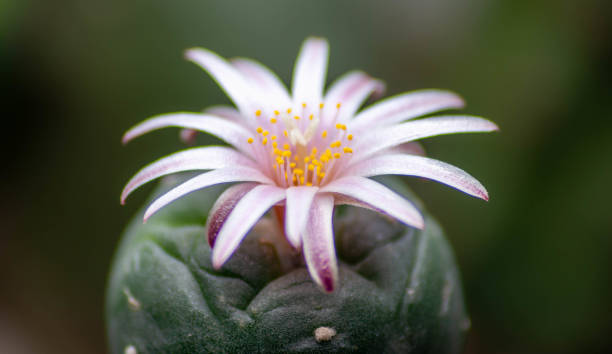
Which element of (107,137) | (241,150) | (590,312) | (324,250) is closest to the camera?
(324,250)

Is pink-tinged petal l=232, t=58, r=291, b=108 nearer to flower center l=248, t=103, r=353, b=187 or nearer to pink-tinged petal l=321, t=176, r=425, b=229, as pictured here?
flower center l=248, t=103, r=353, b=187

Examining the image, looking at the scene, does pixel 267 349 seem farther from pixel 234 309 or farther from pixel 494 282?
pixel 494 282

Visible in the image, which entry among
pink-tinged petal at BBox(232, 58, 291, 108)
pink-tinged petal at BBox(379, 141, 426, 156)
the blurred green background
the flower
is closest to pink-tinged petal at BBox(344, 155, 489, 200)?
the flower

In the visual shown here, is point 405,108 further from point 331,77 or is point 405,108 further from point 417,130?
point 331,77

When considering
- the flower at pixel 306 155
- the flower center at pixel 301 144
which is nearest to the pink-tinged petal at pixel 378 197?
the flower at pixel 306 155

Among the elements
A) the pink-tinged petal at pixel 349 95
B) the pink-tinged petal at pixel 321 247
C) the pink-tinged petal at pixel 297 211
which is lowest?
the pink-tinged petal at pixel 321 247

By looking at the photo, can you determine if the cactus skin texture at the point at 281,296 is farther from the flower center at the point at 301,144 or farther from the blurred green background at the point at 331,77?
the blurred green background at the point at 331,77

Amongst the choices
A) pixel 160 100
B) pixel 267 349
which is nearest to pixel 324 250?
pixel 267 349
